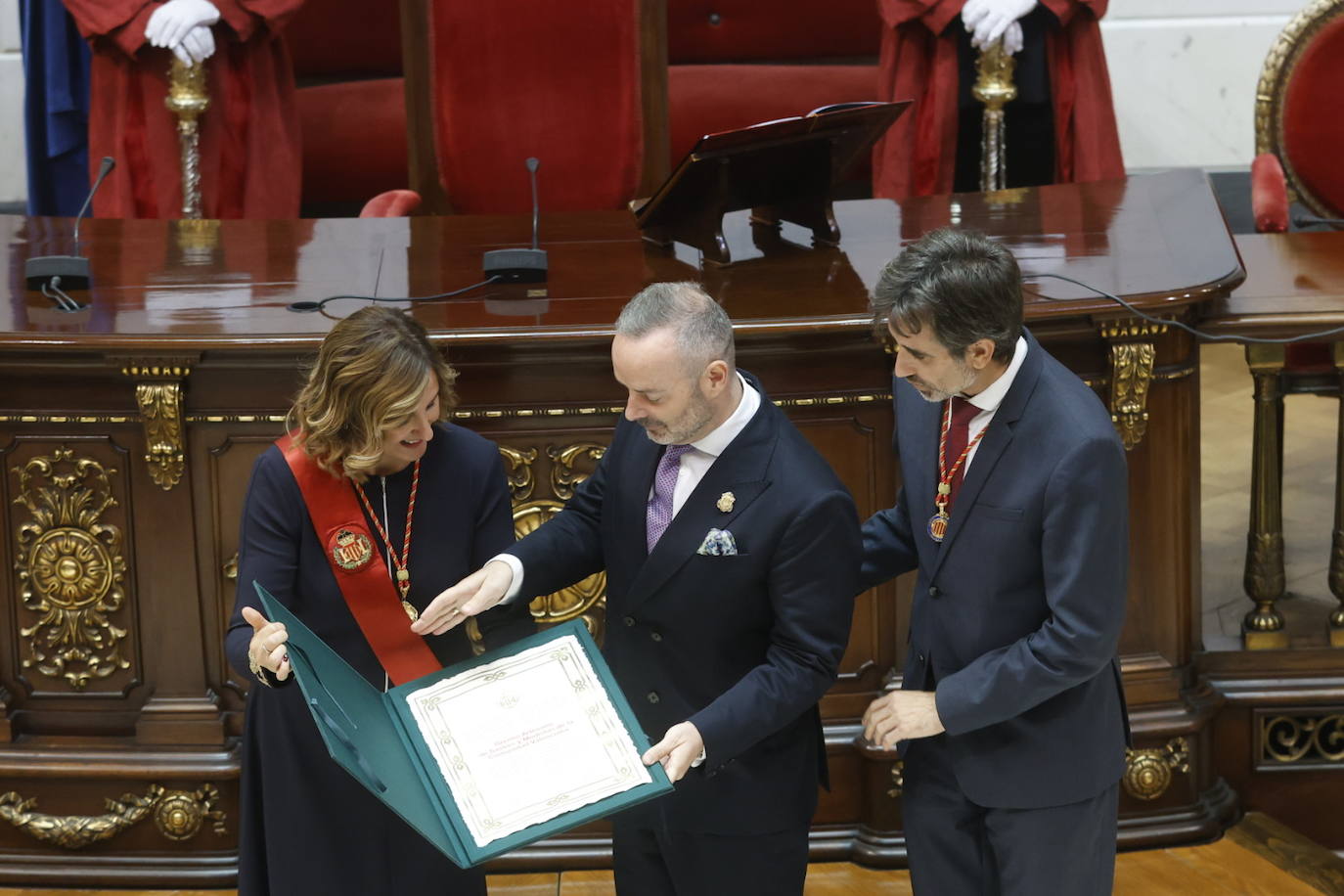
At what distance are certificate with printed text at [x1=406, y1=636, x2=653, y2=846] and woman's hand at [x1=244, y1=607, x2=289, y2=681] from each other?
0.17m

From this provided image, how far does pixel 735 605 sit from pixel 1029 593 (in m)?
0.36

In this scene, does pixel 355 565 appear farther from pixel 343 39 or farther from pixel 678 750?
pixel 343 39

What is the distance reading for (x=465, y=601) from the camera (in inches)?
83.6

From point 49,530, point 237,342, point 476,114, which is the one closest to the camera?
point 237,342

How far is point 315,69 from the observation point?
620 centimetres

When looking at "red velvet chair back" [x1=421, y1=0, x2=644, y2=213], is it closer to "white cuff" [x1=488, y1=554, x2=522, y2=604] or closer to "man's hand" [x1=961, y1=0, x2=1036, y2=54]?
"man's hand" [x1=961, y1=0, x2=1036, y2=54]

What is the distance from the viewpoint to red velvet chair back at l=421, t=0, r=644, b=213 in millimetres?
4340

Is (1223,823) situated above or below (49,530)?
below

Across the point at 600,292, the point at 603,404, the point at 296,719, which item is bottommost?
the point at 296,719

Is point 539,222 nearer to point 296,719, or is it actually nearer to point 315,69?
point 296,719

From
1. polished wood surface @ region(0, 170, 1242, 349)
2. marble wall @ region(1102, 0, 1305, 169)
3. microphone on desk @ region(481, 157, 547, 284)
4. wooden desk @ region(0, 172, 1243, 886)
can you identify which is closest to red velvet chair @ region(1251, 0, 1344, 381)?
polished wood surface @ region(0, 170, 1242, 349)

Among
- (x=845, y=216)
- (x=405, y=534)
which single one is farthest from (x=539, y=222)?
(x=405, y=534)

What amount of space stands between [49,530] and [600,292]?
101cm

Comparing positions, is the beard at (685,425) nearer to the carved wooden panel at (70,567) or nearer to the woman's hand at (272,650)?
the woman's hand at (272,650)
